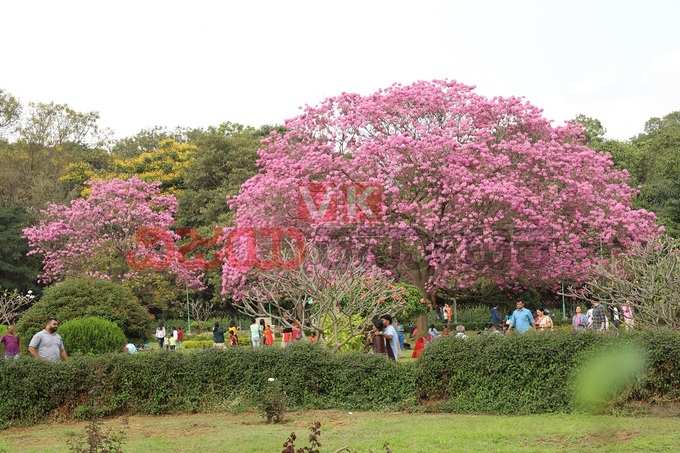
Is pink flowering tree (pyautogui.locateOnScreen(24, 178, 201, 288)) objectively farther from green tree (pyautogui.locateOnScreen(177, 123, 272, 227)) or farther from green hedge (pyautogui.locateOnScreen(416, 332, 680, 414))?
green hedge (pyautogui.locateOnScreen(416, 332, 680, 414))

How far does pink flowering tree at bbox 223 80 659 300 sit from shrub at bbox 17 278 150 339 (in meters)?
7.26

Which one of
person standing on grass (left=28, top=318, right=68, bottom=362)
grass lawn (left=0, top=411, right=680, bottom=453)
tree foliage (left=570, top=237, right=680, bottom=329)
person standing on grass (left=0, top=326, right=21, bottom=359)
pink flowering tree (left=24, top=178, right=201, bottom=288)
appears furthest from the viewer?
pink flowering tree (left=24, top=178, right=201, bottom=288)

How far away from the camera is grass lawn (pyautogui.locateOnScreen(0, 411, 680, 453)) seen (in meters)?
8.31

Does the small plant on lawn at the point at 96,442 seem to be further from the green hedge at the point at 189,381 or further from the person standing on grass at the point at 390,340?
the person standing on grass at the point at 390,340

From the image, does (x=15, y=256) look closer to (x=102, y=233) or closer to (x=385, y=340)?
(x=102, y=233)

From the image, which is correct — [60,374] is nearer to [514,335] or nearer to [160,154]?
[514,335]

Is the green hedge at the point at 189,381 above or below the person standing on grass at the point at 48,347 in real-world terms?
below

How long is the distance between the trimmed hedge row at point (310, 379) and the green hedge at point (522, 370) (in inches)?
0.5


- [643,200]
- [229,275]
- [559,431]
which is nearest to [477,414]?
[559,431]

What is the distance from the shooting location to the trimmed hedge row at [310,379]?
420 inches

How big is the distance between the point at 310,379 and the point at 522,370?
2871 mm

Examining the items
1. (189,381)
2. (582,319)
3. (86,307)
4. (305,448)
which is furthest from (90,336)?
(305,448)

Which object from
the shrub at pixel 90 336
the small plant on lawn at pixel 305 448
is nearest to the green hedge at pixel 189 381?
the shrub at pixel 90 336

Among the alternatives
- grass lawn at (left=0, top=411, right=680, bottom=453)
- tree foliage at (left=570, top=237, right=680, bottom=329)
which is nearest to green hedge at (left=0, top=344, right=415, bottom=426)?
grass lawn at (left=0, top=411, right=680, bottom=453)
